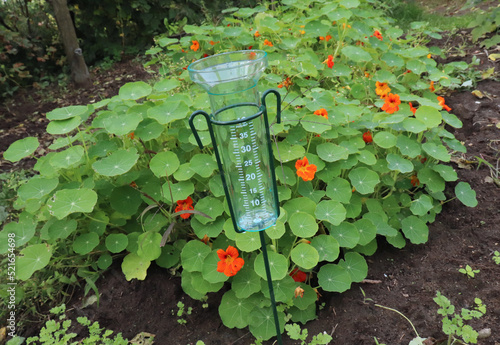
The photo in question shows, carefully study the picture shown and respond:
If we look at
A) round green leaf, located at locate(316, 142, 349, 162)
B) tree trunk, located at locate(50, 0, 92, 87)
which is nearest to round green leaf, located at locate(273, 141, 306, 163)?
round green leaf, located at locate(316, 142, 349, 162)

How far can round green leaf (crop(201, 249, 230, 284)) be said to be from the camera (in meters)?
1.58

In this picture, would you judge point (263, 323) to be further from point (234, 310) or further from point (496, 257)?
point (496, 257)

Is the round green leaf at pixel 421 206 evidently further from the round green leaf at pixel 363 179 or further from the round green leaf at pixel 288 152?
the round green leaf at pixel 288 152

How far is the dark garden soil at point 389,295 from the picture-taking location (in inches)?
61.2

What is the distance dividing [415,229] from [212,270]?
1.09 m

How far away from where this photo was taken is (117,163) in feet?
5.80

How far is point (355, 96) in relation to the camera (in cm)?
259

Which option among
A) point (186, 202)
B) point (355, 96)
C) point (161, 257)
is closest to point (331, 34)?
point (355, 96)

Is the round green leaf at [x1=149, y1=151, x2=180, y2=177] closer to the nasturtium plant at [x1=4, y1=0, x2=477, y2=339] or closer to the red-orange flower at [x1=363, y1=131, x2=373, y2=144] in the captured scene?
the nasturtium plant at [x1=4, y1=0, x2=477, y2=339]

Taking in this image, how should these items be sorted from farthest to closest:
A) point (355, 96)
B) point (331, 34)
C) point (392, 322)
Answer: point (331, 34)
point (355, 96)
point (392, 322)

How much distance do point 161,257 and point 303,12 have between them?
3188mm

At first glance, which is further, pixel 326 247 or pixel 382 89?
pixel 382 89

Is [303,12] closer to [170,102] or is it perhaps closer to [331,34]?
[331,34]

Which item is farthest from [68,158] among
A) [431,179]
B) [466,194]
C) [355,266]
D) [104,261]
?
[466,194]
